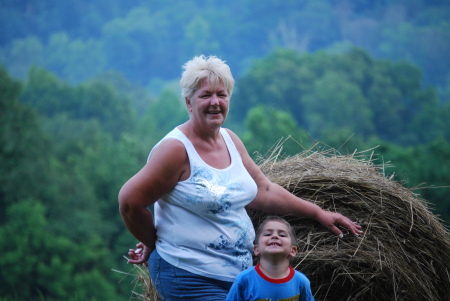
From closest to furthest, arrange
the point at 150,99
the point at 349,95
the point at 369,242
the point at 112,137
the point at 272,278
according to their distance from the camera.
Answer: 1. the point at 272,278
2. the point at 369,242
3. the point at 112,137
4. the point at 349,95
5. the point at 150,99

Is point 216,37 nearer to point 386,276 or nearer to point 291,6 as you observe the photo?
point 291,6

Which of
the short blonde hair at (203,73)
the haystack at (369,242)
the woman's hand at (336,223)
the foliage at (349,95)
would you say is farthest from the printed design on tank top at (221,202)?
the foliage at (349,95)

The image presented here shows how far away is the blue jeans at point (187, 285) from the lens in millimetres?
3178

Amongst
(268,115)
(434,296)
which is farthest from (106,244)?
(434,296)

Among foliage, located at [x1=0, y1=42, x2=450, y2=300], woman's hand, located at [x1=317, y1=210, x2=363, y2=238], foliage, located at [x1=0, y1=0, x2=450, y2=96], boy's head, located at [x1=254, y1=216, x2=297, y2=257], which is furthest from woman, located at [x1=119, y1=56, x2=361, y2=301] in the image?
foliage, located at [x1=0, y1=0, x2=450, y2=96]

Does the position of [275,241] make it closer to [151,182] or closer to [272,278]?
[272,278]

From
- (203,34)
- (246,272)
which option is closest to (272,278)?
(246,272)

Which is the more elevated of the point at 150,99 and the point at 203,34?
the point at 203,34

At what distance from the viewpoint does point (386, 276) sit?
3.85 m

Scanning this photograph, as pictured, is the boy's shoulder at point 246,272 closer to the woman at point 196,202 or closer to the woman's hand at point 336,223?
the woman at point 196,202

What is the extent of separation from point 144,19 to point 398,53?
3785 centimetres

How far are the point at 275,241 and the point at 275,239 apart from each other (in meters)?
0.02

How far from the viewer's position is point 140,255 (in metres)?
3.53

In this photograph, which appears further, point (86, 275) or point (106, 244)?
point (106, 244)
